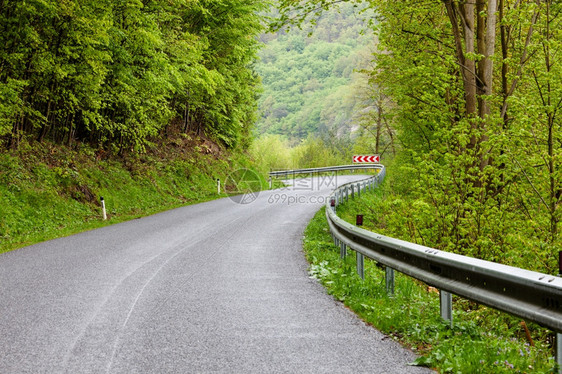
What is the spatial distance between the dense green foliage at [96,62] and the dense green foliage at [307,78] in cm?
11521

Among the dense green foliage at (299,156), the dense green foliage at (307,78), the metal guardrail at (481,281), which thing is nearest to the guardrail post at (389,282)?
the metal guardrail at (481,281)

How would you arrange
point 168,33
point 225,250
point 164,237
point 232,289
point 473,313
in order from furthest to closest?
point 168,33
point 164,237
point 225,250
point 232,289
point 473,313

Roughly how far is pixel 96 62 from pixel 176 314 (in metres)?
12.5

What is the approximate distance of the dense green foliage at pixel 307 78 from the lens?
146 m

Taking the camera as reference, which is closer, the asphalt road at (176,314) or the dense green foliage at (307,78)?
the asphalt road at (176,314)

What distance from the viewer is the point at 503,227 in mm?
8984

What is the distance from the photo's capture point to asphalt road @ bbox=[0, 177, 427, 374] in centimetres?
419

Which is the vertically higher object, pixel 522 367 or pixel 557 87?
pixel 557 87

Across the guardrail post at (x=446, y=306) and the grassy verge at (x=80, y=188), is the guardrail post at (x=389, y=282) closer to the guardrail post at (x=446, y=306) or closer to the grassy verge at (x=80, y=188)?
the guardrail post at (x=446, y=306)

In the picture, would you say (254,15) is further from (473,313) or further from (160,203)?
(473,313)

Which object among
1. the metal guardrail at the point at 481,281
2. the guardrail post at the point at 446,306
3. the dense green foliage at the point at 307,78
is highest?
the dense green foliage at the point at 307,78

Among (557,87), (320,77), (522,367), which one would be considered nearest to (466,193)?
(557,87)

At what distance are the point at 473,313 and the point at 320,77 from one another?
173 meters

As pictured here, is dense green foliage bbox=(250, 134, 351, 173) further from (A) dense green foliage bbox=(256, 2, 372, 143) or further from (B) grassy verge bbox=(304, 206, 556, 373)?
(B) grassy verge bbox=(304, 206, 556, 373)
